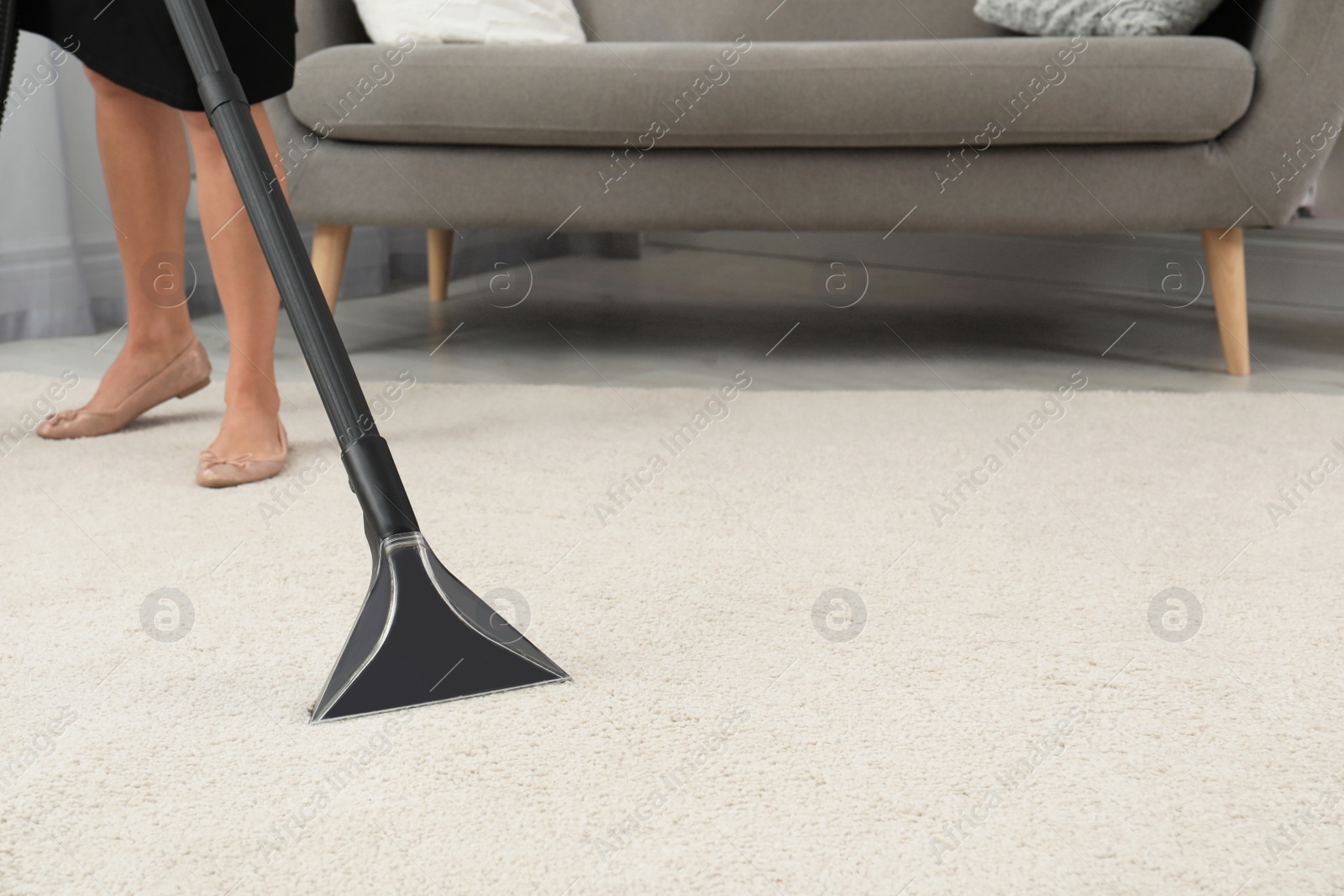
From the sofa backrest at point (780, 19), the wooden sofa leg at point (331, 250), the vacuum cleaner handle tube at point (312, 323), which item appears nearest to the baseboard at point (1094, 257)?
the sofa backrest at point (780, 19)

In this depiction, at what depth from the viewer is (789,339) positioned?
7.16 feet

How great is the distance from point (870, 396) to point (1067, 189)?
470 mm

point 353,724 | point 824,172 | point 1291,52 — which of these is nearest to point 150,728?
point 353,724

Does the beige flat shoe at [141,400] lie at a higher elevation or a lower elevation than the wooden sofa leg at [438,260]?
higher

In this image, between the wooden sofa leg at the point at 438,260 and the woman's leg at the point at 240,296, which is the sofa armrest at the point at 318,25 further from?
the woman's leg at the point at 240,296

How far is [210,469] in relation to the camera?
1.24 m

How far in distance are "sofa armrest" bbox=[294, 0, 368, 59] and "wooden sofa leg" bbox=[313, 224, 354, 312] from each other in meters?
0.28

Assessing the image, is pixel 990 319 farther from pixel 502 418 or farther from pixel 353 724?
pixel 353 724

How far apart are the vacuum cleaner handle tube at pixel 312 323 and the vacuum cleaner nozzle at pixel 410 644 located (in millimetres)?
29

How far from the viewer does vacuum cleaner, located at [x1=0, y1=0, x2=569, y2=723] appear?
0.71 metres

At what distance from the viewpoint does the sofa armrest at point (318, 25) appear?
77.4 inches

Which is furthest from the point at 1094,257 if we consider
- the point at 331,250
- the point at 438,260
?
the point at 331,250

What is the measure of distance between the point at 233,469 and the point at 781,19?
164cm

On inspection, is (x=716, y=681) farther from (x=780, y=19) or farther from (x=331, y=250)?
(x=780, y=19)
